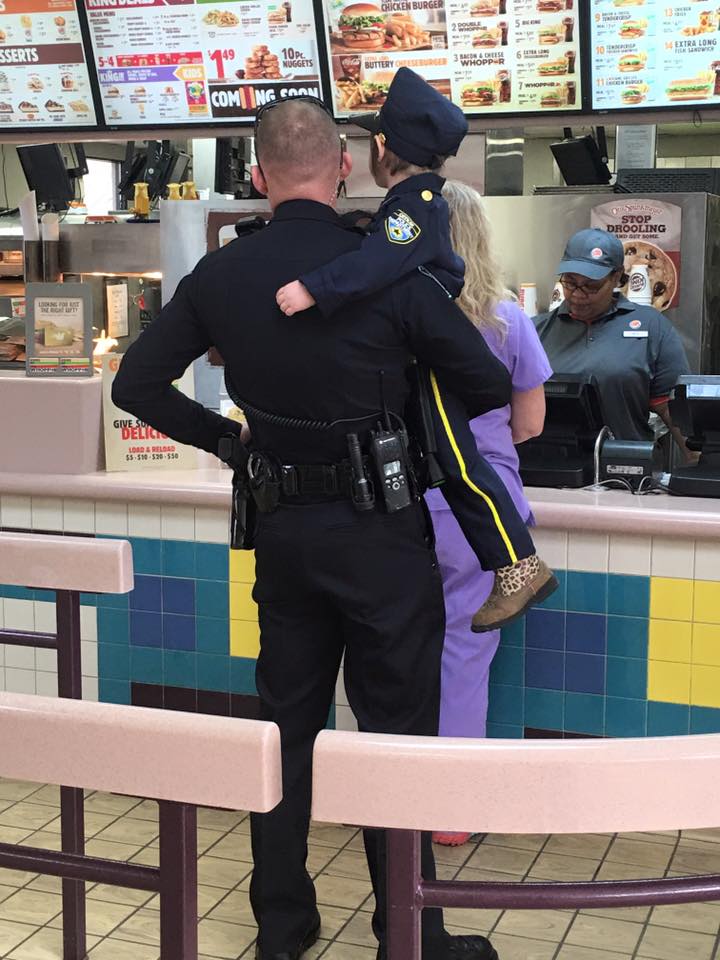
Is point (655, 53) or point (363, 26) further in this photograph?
point (363, 26)

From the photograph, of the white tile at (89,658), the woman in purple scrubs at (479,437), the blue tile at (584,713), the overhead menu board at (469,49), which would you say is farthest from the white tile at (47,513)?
the overhead menu board at (469,49)

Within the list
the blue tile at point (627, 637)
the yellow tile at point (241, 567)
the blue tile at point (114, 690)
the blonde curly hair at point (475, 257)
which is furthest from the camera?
the blue tile at point (114, 690)

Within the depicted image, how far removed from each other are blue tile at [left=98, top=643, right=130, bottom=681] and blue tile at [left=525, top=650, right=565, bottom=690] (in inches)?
45.0

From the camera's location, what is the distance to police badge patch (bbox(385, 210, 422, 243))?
232cm

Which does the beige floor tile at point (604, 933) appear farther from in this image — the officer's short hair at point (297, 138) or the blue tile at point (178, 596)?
the officer's short hair at point (297, 138)

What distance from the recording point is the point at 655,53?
14.2ft

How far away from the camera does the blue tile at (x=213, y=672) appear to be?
3.60 meters

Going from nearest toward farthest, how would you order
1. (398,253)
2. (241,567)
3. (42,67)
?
(398,253) < (241,567) < (42,67)

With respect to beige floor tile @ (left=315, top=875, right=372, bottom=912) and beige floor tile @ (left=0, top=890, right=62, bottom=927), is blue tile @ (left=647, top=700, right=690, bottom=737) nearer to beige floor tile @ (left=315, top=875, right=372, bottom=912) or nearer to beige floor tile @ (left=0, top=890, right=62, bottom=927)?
beige floor tile @ (left=315, top=875, right=372, bottom=912)

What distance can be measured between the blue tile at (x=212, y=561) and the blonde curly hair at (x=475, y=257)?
103 cm

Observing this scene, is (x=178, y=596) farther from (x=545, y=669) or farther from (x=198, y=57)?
(x=198, y=57)

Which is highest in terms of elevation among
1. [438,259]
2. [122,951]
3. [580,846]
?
[438,259]

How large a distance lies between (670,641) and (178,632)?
4.39 ft

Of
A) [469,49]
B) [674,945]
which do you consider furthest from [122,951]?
[469,49]
